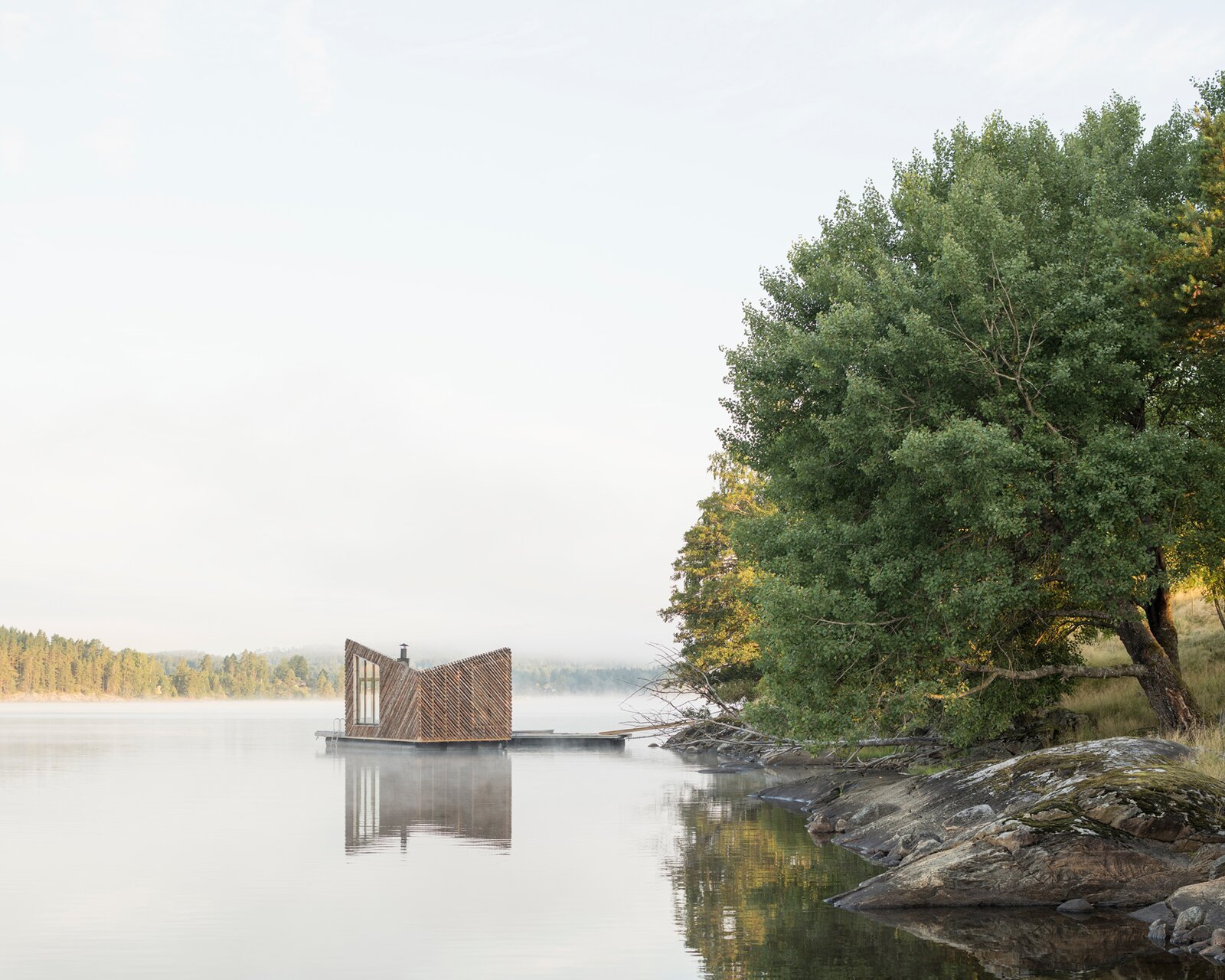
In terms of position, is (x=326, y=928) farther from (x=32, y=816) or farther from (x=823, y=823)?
(x=32, y=816)

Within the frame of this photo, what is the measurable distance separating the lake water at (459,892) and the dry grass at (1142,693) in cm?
787

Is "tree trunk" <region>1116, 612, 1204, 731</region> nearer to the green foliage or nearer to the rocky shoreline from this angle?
the rocky shoreline

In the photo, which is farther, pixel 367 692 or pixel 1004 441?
pixel 367 692

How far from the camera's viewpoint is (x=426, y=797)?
132ft

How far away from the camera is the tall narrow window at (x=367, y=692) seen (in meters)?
62.9

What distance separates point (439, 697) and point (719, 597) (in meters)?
15.5

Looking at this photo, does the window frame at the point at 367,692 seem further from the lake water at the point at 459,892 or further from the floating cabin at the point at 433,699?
the lake water at the point at 459,892

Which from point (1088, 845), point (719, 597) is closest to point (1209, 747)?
point (1088, 845)

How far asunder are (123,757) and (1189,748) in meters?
55.5

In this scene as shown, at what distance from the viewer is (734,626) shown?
62156 millimetres

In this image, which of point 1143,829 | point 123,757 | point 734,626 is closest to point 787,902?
point 1143,829

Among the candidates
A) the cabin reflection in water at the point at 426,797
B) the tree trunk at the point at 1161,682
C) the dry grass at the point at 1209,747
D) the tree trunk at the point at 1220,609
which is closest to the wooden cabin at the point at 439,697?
the cabin reflection in water at the point at 426,797

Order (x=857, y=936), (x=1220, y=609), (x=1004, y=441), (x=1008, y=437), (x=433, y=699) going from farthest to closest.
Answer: (x=433, y=699)
(x=1220, y=609)
(x=1008, y=437)
(x=1004, y=441)
(x=857, y=936)

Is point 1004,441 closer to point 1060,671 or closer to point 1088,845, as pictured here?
point 1060,671
